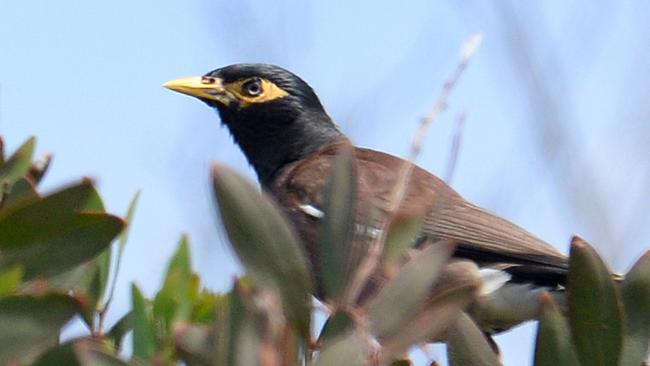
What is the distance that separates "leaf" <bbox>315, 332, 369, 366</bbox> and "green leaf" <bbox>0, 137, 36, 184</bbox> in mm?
467

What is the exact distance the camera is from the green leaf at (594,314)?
1357 mm

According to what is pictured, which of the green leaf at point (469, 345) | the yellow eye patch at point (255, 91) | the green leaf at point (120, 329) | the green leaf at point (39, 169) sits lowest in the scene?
the yellow eye patch at point (255, 91)

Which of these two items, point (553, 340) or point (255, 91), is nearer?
point (553, 340)

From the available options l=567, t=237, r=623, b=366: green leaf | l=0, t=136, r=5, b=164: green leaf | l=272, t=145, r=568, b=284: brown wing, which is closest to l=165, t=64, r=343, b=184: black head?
l=272, t=145, r=568, b=284: brown wing

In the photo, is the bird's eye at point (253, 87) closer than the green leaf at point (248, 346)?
No

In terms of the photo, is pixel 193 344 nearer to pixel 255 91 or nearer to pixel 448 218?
pixel 448 218

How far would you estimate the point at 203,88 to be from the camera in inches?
206

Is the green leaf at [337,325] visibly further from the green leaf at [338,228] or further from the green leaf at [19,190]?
the green leaf at [19,190]

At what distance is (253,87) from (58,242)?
4.27 metres

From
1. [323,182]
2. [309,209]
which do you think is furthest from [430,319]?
[309,209]

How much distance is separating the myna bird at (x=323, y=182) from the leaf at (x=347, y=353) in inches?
90.4

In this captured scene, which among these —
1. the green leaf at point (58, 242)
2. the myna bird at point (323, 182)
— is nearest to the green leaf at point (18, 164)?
the green leaf at point (58, 242)

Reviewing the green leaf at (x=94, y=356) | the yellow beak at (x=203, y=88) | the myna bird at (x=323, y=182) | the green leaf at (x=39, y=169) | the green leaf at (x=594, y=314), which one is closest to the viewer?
the green leaf at (x=94, y=356)

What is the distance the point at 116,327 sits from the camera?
5.09ft
